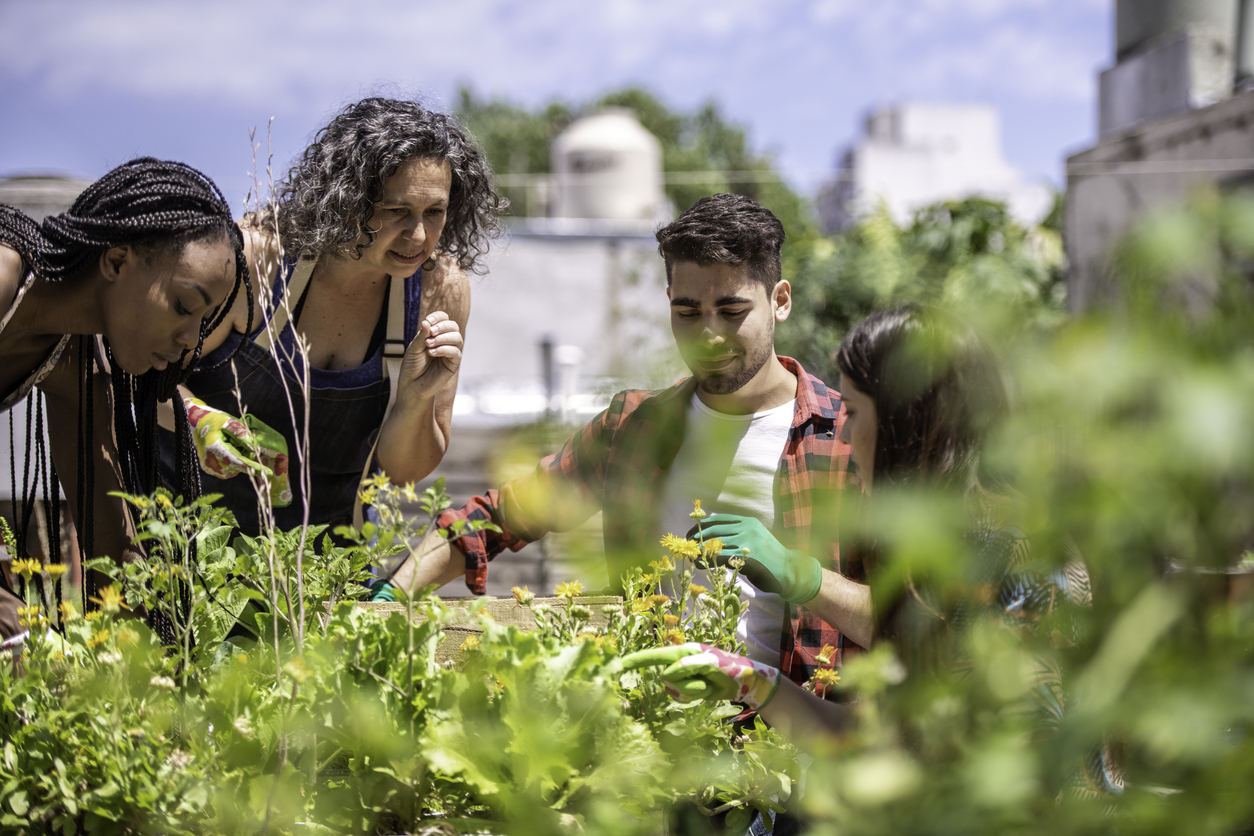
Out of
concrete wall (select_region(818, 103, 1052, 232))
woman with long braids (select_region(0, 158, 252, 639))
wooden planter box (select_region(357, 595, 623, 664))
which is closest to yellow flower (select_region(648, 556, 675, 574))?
wooden planter box (select_region(357, 595, 623, 664))

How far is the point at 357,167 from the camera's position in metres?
1.98

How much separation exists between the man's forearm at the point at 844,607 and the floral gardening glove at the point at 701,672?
18.9 inches

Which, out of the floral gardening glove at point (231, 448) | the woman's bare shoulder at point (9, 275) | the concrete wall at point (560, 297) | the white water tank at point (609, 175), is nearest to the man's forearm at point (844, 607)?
the floral gardening glove at point (231, 448)

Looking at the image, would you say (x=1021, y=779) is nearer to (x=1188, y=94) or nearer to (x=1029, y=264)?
(x=1188, y=94)

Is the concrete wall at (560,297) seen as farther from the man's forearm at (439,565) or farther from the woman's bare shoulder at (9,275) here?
the woman's bare shoulder at (9,275)

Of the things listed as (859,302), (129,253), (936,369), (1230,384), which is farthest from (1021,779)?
(859,302)

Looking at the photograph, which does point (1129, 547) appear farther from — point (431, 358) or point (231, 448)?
point (431, 358)

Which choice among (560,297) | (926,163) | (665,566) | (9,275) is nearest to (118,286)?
(9,275)

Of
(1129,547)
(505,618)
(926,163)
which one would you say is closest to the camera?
(1129,547)

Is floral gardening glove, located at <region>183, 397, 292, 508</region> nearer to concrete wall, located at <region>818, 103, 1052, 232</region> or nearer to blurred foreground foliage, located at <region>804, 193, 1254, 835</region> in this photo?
blurred foreground foliage, located at <region>804, 193, 1254, 835</region>

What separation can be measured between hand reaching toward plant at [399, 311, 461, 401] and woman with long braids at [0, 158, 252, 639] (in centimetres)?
44

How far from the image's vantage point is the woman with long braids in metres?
1.50

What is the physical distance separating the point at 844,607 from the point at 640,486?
22.6 inches

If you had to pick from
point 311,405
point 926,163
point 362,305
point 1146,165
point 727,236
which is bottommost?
point 311,405
